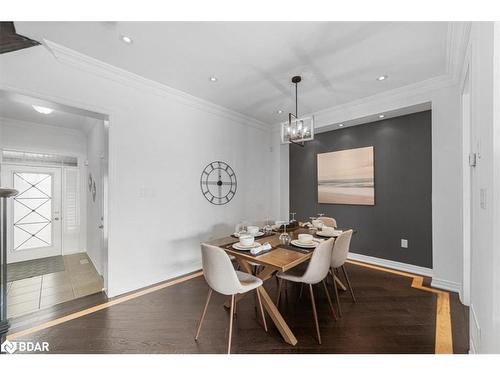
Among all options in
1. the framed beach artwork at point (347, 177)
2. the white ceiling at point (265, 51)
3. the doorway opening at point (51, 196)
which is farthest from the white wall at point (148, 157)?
the framed beach artwork at point (347, 177)

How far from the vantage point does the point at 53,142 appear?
4.12m

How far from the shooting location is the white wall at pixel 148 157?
2.09 metres

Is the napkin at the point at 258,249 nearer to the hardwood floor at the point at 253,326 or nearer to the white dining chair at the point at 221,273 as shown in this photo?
the white dining chair at the point at 221,273

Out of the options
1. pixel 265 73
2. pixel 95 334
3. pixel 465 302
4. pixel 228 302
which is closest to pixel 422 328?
pixel 465 302

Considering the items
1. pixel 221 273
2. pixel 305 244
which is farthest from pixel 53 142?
pixel 305 244

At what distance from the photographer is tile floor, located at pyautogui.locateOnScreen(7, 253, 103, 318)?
225 centimetres

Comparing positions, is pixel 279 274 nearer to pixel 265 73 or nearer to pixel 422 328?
pixel 422 328

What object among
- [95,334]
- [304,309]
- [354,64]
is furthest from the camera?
[354,64]

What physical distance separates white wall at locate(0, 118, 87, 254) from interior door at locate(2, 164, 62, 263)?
1.05ft

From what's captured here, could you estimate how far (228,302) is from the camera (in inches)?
88.4

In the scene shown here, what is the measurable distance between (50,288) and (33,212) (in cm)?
227

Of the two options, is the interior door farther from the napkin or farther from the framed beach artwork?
the framed beach artwork
